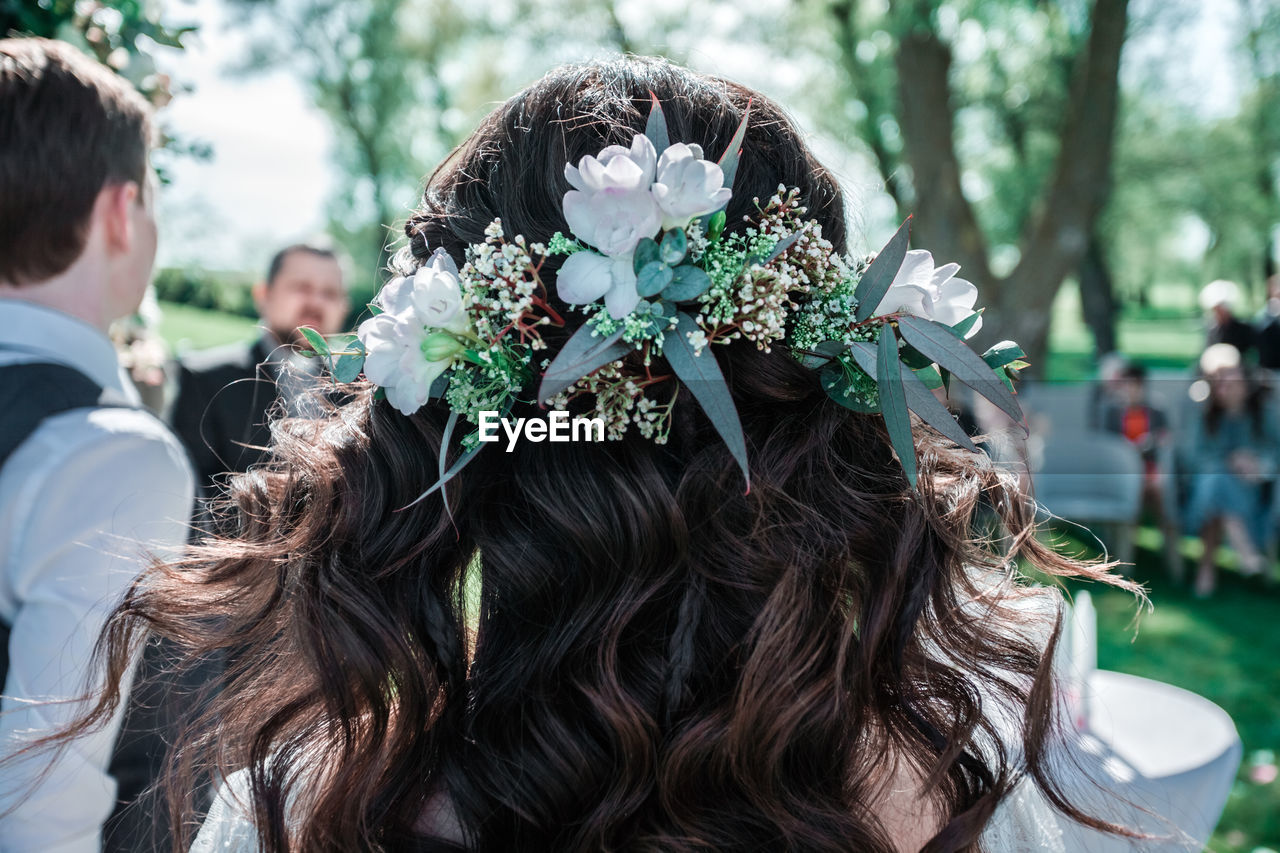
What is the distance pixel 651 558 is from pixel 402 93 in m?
18.1

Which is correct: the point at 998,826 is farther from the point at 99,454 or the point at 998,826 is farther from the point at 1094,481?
the point at 1094,481

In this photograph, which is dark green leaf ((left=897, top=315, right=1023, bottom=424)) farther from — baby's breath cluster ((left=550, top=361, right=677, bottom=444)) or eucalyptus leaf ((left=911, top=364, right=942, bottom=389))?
baby's breath cluster ((left=550, top=361, right=677, bottom=444))

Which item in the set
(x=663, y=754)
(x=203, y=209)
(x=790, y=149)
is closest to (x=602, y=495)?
(x=663, y=754)

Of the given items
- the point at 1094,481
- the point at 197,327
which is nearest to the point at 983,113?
the point at 1094,481

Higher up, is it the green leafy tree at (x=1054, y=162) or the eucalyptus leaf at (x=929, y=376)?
the green leafy tree at (x=1054, y=162)

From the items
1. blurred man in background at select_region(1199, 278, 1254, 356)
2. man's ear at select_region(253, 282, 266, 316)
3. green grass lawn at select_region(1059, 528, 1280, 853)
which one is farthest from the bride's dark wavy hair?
blurred man in background at select_region(1199, 278, 1254, 356)

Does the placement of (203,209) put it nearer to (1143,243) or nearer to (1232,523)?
(1232,523)

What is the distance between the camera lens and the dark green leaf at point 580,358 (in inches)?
30.9

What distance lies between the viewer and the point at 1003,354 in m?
0.95

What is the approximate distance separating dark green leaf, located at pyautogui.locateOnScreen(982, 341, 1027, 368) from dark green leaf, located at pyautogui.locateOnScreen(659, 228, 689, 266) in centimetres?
38

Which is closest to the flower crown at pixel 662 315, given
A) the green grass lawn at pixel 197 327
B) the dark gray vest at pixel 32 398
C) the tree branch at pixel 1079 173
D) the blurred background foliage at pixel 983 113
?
the dark gray vest at pixel 32 398

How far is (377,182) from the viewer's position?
16875mm

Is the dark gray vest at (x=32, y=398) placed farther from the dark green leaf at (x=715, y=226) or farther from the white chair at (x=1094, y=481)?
the white chair at (x=1094, y=481)

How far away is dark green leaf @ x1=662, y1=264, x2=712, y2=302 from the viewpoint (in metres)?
0.82
